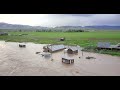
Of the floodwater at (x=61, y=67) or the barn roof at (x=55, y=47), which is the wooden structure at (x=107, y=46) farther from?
the barn roof at (x=55, y=47)

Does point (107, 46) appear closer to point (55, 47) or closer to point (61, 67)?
point (55, 47)

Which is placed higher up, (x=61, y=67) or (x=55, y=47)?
(x=55, y=47)

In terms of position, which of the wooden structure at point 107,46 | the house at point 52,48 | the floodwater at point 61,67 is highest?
the wooden structure at point 107,46

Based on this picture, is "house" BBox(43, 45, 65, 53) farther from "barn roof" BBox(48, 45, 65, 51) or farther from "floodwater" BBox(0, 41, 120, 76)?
"floodwater" BBox(0, 41, 120, 76)

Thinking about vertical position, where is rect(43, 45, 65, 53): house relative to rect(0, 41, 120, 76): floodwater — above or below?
above

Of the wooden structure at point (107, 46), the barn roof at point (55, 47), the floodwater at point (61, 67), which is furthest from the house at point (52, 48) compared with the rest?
the wooden structure at point (107, 46)

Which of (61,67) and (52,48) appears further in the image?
(52,48)

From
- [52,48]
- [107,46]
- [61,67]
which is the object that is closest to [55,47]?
[52,48]

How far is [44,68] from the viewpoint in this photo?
5.65 metres

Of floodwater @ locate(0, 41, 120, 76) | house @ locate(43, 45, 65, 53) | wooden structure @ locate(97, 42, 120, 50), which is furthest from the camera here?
house @ locate(43, 45, 65, 53)

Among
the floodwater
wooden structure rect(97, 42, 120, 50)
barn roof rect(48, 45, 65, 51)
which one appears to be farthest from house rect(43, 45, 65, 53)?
wooden structure rect(97, 42, 120, 50)
